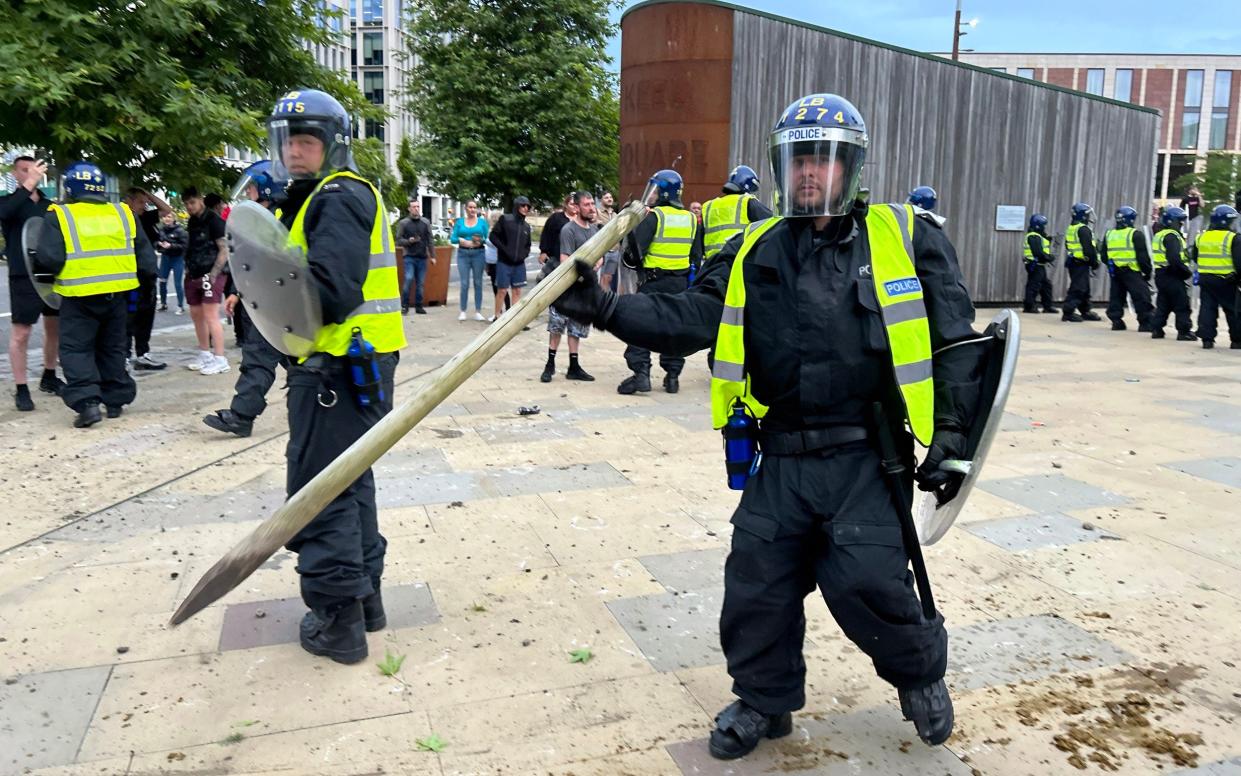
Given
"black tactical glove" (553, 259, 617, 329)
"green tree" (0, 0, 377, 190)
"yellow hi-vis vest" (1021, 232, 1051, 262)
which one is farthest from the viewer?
"yellow hi-vis vest" (1021, 232, 1051, 262)

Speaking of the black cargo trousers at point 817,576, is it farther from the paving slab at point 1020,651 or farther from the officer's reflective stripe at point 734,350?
the paving slab at point 1020,651

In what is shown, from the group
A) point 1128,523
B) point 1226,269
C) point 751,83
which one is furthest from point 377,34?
point 1128,523

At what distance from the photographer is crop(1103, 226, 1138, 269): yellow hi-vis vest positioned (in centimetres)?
1456

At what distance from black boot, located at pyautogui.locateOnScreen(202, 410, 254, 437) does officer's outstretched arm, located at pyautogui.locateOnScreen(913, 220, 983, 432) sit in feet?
17.8

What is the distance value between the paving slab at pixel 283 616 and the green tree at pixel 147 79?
5597mm

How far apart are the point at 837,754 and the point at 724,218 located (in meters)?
6.09

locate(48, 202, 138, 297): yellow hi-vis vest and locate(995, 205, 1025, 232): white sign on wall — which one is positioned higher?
locate(995, 205, 1025, 232): white sign on wall

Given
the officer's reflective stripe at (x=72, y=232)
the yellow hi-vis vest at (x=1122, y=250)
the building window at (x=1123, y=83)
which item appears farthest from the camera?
the building window at (x=1123, y=83)

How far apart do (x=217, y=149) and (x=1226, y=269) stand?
11703 millimetres

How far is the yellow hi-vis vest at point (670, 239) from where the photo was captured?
8508 millimetres

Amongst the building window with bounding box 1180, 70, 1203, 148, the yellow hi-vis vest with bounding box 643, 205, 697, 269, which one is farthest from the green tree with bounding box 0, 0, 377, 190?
the building window with bounding box 1180, 70, 1203, 148

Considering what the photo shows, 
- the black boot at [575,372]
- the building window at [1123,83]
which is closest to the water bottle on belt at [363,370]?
the black boot at [575,372]

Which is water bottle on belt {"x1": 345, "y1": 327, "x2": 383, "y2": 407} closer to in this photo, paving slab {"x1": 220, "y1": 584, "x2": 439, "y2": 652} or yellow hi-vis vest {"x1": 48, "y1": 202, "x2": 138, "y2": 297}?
paving slab {"x1": 220, "y1": 584, "x2": 439, "y2": 652}

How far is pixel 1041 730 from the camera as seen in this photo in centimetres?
310
